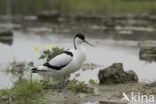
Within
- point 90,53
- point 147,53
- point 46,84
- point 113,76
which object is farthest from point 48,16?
point 46,84

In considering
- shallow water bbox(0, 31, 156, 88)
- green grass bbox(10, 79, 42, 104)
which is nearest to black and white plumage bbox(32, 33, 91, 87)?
green grass bbox(10, 79, 42, 104)

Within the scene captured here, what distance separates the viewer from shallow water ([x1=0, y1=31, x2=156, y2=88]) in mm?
11664

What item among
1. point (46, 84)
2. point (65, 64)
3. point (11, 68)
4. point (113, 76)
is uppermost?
point (11, 68)

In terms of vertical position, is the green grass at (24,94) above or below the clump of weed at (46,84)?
below

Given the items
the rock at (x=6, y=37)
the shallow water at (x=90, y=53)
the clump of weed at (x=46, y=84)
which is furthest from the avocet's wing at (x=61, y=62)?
the rock at (x=6, y=37)

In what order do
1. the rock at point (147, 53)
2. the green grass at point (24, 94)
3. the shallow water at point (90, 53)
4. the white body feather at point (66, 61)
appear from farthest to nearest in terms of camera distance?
the rock at point (147, 53) → the shallow water at point (90, 53) → the white body feather at point (66, 61) → the green grass at point (24, 94)

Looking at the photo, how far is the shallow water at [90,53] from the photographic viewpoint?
11.7 m

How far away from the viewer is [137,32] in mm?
22688

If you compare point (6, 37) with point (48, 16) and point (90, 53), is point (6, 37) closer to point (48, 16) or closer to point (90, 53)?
point (90, 53)

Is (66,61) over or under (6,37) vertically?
under

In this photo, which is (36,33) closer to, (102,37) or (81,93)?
(102,37)

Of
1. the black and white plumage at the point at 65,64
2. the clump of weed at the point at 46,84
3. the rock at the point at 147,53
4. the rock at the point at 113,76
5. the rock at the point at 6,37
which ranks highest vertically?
the rock at the point at 6,37

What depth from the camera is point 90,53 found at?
15758mm

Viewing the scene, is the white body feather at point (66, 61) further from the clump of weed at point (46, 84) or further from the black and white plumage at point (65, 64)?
the clump of weed at point (46, 84)
